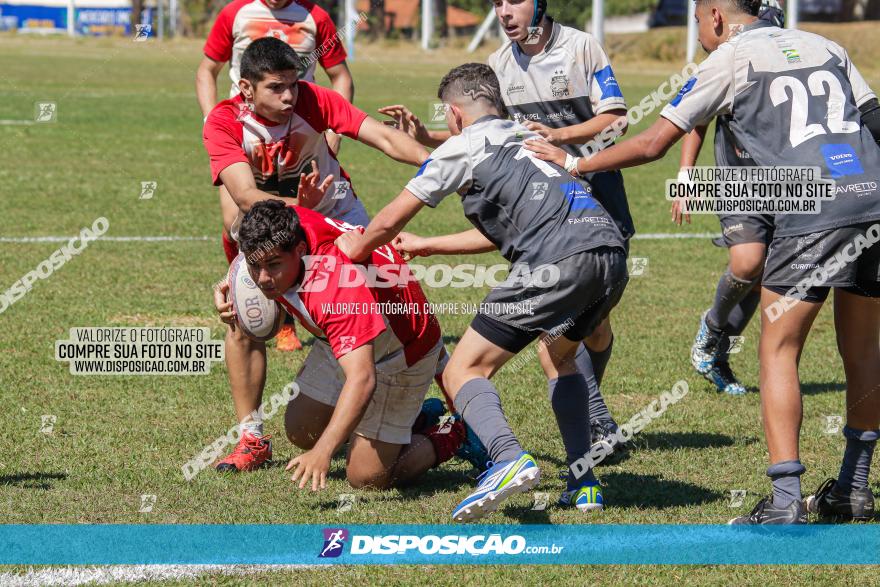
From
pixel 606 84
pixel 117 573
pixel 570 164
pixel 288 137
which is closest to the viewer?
pixel 117 573

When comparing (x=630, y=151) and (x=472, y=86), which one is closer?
(x=630, y=151)

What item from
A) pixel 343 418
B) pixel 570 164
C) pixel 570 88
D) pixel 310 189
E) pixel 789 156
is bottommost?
pixel 343 418

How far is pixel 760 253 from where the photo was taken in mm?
7504

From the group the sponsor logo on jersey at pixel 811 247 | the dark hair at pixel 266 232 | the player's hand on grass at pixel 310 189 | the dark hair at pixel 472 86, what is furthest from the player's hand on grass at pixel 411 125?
the sponsor logo on jersey at pixel 811 247

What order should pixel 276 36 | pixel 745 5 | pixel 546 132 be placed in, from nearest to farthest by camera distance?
pixel 745 5
pixel 546 132
pixel 276 36

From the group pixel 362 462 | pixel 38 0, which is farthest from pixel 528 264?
pixel 38 0

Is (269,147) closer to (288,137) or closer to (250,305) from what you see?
(288,137)

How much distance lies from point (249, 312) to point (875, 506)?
312cm

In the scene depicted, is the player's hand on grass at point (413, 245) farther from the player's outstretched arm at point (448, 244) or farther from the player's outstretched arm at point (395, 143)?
the player's outstretched arm at point (395, 143)

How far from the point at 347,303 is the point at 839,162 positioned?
7.16ft

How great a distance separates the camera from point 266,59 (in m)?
6.32

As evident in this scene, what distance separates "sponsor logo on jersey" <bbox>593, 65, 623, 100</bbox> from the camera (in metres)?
6.82

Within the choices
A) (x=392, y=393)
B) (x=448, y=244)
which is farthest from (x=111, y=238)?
(x=448, y=244)

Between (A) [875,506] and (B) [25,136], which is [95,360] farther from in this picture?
(B) [25,136]
